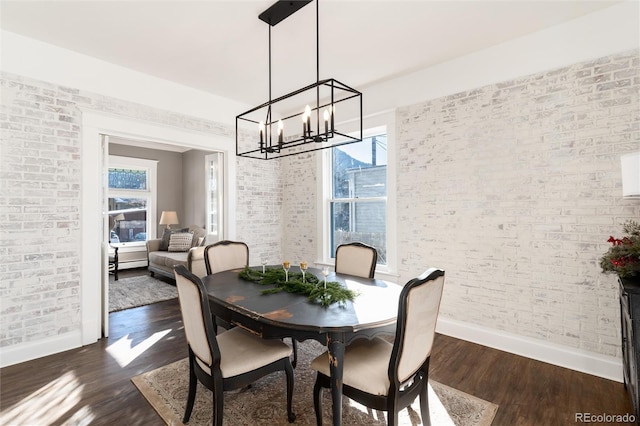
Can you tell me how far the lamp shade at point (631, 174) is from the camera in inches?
70.2

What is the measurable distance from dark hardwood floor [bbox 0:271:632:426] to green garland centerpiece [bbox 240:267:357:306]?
1088 millimetres

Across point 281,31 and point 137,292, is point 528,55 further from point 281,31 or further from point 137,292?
point 137,292

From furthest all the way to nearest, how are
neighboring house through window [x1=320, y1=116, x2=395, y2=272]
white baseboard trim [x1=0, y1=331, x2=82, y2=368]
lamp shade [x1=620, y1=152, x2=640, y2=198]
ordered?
neighboring house through window [x1=320, y1=116, x2=395, y2=272]
white baseboard trim [x1=0, y1=331, x2=82, y2=368]
lamp shade [x1=620, y1=152, x2=640, y2=198]

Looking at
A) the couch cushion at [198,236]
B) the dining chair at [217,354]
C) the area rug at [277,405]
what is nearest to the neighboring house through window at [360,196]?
the area rug at [277,405]

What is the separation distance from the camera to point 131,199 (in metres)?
7.21

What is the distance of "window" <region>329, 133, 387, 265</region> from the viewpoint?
13.1 feet

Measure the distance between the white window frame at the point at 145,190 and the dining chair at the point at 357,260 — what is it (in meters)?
5.94

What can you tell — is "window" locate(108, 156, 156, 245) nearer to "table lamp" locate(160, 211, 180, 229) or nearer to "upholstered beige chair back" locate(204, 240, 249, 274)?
"table lamp" locate(160, 211, 180, 229)

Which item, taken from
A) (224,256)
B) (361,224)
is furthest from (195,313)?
(361,224)

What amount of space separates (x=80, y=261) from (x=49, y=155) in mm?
1085

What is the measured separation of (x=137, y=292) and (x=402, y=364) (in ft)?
15.9

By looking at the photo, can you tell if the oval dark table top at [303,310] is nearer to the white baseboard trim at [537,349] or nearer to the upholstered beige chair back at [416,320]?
the upholstered beige chair back at [416,320]

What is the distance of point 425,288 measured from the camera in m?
1.53

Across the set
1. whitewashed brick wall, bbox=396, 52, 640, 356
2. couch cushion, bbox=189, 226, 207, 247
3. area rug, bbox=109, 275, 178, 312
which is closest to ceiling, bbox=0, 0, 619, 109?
whitewashed brick wall, bbox=396, 52, 640, 356
